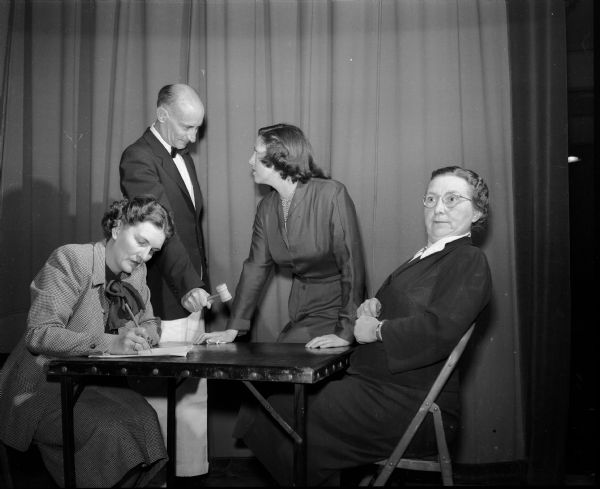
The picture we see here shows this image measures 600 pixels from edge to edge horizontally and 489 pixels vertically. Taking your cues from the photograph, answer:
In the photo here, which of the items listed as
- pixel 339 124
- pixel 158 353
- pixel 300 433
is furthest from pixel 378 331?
pixel 339 124

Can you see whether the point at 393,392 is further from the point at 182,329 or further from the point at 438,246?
the point at 182,329

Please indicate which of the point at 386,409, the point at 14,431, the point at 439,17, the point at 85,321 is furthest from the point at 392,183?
the point at 14,431

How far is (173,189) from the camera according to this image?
3320 mm

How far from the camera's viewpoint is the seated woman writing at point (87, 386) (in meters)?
2.38

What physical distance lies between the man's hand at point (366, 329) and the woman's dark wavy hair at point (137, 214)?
3.18ft

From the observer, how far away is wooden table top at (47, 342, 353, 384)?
215cm

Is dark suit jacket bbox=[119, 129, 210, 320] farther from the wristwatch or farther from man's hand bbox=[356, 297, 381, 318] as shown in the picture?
the wristwatch

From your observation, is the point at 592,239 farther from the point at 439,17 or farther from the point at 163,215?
the point at 163,215

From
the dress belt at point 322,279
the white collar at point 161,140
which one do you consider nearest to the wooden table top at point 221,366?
the dress belt at point 322,279

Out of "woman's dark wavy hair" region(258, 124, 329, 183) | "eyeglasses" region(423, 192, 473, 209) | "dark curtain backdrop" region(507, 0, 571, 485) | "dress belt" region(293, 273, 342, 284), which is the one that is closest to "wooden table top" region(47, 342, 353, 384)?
"dress belt" region(293, 273, 342, 284)

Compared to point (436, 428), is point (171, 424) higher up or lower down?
lower down

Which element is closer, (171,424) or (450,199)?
(450,199)

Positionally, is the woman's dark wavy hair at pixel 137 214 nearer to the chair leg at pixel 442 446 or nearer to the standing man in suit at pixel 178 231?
the standing man in suit at pixel 178 231

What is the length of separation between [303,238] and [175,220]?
707mm
